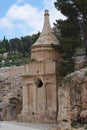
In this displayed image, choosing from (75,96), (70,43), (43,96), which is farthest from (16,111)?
(75,96)

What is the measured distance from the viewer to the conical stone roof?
113 ft

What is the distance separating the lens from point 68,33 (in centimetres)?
3222

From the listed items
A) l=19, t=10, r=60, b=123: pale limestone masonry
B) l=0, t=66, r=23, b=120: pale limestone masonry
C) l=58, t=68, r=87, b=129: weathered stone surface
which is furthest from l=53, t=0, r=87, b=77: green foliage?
l=0, t=66, r=23, b=120: pale limestone masonry

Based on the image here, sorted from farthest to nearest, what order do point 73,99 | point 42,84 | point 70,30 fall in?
point 42,84 → point 70,30 → point 73,99

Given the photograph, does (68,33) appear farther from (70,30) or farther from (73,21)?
(73,21)

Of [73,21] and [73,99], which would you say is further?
[73,21]

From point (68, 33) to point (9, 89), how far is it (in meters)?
18.3

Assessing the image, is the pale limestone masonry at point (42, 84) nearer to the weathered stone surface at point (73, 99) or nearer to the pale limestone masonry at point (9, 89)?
the pale limestone masonry at point (9, 89)

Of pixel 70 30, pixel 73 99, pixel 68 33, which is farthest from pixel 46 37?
pixel 73 99

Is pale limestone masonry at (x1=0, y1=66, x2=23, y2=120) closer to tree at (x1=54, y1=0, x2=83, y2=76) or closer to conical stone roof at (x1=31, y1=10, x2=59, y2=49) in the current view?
conical stone roof at (x1=31, y1=10, x2=59, y2=49)

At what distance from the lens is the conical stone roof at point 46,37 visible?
34372 mm

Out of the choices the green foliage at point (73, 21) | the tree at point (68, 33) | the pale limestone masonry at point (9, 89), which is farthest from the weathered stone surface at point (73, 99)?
the pale limestone masonry at point (9, 89)

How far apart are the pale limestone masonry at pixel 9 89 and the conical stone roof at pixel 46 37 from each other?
736 cm

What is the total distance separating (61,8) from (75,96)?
11424 millimetres
